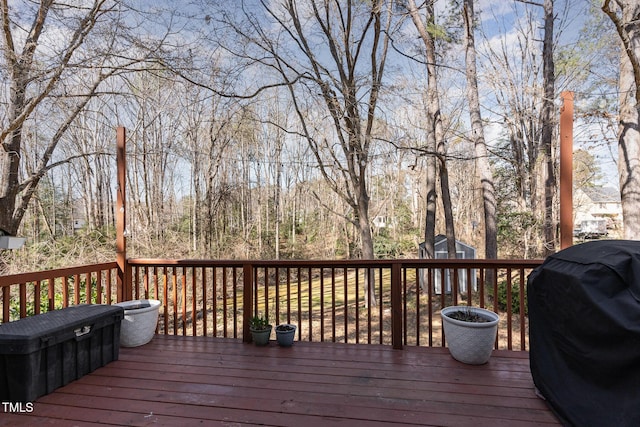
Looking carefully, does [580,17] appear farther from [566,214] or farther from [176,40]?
[176,40]

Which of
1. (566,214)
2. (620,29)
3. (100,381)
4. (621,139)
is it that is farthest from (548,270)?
(621,139)

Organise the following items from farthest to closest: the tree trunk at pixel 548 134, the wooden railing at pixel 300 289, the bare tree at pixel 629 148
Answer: the tree trunk at pixel 548 134
the bare tree at pixel 629 148
the wooden railing at pixel 300 289

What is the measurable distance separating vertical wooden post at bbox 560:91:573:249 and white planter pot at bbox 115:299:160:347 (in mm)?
3864

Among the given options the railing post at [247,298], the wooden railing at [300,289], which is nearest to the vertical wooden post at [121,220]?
the wooden railing at [300,289]

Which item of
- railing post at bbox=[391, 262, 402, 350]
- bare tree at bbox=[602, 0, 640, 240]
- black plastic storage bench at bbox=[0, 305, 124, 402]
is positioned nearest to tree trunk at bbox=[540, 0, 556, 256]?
bare tree at bbox=[602, 0, 640, 240]

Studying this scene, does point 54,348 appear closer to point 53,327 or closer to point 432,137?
point 53,327

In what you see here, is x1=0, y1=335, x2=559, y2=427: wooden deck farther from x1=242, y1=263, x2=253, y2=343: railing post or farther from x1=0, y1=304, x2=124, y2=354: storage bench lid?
x1=0, y1=304, x2=124, y2=354: storage bench lid

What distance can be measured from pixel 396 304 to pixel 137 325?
242 cm

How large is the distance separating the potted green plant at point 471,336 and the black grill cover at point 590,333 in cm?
46

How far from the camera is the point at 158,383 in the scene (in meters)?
2.27

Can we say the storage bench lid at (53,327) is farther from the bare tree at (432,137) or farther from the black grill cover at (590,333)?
the bare tree at (432,137)

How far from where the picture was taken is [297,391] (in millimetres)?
2131

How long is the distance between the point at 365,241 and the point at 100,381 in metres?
5.11

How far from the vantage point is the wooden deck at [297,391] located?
1.83 meters
